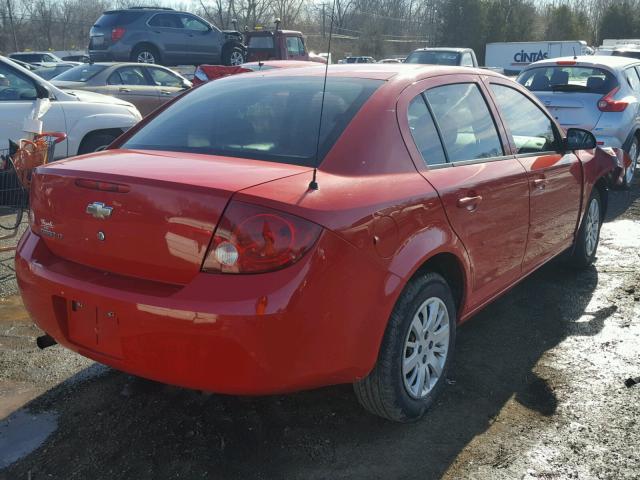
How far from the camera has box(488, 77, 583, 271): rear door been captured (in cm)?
402

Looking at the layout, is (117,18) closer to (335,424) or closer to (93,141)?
(93,141)

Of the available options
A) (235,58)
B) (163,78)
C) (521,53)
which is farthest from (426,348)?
(521,53)

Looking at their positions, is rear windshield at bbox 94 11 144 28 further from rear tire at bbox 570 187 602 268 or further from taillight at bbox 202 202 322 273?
taillight at bbox 202 202 322 273

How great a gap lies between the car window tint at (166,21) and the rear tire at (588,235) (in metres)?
15.4

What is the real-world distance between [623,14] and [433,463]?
197 feet

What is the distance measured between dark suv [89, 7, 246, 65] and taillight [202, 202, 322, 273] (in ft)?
54.6

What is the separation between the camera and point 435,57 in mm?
17156

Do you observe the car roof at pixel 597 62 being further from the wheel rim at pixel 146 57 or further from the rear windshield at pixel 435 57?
the wheel rim at pixel 146 57

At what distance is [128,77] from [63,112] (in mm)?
4647

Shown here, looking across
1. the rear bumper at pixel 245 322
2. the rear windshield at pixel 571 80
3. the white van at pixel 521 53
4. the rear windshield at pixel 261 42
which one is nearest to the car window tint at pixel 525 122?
the rear bumper at pixel 245 322

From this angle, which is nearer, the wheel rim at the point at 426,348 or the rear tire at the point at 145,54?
the wheel rim at the point at 426,348

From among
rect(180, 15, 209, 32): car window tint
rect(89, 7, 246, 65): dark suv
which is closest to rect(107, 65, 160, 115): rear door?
rect(89, 7, 246, 65): dark suv

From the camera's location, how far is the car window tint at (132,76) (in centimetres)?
1213

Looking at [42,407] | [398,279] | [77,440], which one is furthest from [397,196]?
[42,407]
